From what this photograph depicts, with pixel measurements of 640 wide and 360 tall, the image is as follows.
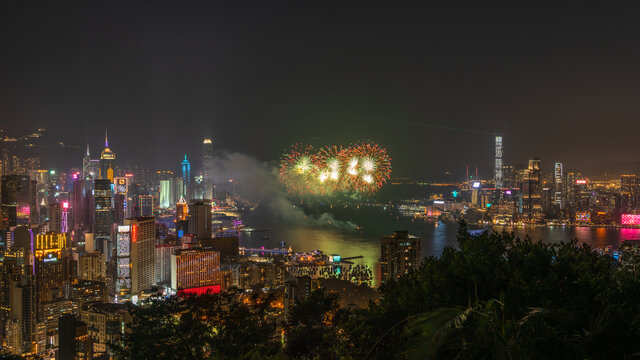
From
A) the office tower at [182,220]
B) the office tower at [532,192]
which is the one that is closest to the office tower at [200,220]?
the office tower at [182,220]

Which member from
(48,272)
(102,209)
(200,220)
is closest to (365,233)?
(200,220)

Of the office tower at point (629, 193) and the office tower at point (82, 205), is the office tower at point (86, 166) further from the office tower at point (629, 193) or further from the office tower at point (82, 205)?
the office tower at point (629, 193)

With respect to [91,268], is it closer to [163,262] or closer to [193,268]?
[163,262]

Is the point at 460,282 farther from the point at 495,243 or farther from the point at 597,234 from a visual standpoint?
the point at 597,234

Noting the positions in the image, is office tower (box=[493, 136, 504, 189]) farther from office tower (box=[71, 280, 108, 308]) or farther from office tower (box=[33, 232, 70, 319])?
office tower (box=[33, 232, 70, 319])

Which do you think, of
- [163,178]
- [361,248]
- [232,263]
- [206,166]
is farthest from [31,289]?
[163,178]

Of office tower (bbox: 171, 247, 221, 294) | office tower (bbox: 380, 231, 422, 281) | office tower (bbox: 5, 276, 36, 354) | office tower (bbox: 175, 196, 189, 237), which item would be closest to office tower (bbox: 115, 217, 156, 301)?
office tower (bbox: 171, 247, 221, 294)
